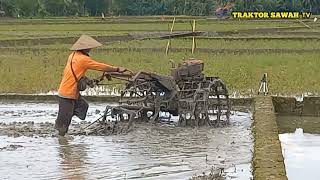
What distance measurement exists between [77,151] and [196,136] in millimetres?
1649

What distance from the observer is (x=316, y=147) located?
26.7ft

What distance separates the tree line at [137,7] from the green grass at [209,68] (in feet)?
135

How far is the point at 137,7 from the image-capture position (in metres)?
72.4

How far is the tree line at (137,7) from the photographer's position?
61.7m

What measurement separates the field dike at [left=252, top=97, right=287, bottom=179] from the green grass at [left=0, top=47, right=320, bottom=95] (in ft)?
12.3

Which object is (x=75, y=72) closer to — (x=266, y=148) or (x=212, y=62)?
(x=266, y=148)

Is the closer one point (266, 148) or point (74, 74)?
point (266, 148)

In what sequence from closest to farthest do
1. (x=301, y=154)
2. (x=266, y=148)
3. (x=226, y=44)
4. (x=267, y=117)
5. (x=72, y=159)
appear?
(x=266, y=148)
(x=72, y=159)
(x=301, y=154)
(x=267, y=117)
(x=226, y=44)

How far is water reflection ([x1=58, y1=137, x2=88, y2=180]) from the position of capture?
642cm

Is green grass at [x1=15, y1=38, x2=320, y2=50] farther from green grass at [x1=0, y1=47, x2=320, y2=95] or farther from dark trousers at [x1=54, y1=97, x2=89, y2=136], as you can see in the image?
dark trousers at [x1=54, y1=97, x2=89, y2=136]

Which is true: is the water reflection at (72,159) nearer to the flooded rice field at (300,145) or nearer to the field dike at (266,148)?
the field dike at (266,148)

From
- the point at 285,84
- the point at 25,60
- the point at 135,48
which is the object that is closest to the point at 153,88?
the point at 285,84

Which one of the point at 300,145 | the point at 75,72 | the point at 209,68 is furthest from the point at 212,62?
the point at 300,145

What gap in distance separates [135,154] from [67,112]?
1.52 m
